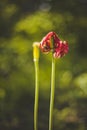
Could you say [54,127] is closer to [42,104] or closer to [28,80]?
[42,104]

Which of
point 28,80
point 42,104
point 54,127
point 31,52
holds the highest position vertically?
point 31,52

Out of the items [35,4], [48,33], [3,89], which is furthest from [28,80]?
[35,4]

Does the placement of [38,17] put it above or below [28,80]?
above

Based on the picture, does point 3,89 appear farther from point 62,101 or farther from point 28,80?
point 62,101
